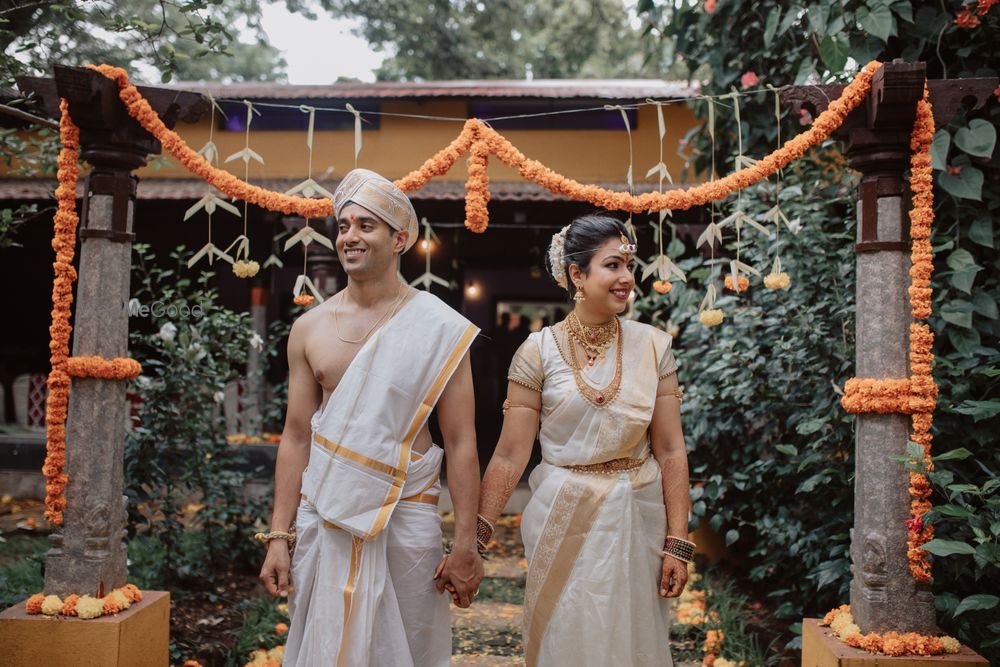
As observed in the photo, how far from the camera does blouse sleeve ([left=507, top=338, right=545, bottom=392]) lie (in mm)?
2797

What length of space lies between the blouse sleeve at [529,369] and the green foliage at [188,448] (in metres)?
2.81

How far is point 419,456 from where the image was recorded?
2.59 m

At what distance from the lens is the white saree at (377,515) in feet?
7.97

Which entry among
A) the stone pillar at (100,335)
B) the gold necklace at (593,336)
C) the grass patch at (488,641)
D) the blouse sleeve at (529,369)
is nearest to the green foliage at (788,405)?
the grass patch at (488,641)

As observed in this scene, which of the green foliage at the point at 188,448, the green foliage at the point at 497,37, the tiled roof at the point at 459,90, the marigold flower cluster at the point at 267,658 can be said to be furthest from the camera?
the green foliage at the point at 497,37

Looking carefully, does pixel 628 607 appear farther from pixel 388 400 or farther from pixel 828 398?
pixel 828 398

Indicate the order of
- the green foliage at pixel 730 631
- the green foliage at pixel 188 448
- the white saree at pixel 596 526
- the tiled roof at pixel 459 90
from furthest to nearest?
the tiled roof at pixel 459 90 → the green foliage at pixel 188 448 → the green foliage at pixel 730 631 → the white saree at pixel 596 526

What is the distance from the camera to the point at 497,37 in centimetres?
1686

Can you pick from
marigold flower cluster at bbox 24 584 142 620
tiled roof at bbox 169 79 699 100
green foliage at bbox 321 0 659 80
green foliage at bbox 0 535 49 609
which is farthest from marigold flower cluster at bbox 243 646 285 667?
green foliage at bbox 321 0 659 80

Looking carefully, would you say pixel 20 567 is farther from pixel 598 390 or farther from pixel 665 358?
pixel 665 358

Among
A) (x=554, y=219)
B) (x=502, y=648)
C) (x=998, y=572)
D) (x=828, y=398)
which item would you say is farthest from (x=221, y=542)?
(x=554, y=219)

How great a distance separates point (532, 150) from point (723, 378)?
5.56 meters

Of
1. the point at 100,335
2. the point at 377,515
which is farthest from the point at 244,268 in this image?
the point at 377,515

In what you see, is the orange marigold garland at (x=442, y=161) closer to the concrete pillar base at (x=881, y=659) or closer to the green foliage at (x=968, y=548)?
the green foliage at (x=968, y=548)
